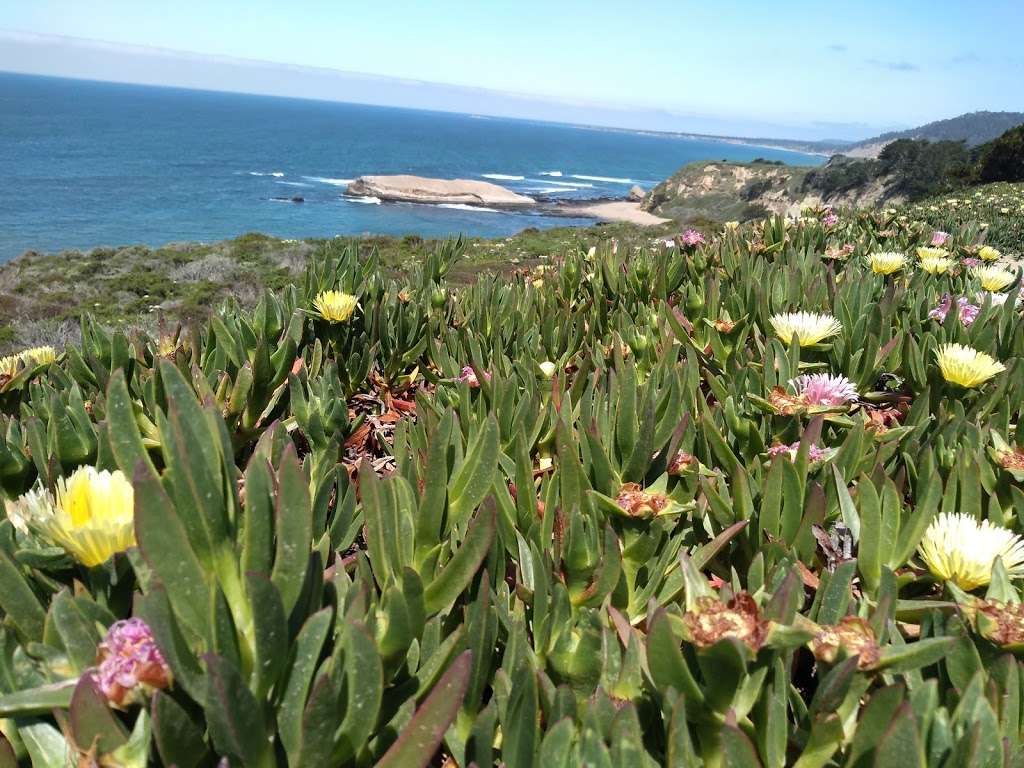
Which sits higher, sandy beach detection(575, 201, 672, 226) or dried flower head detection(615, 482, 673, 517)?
dried flower head detection(615, 482, 673, 517)

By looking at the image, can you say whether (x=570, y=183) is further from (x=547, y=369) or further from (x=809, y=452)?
(x=809, y=452)

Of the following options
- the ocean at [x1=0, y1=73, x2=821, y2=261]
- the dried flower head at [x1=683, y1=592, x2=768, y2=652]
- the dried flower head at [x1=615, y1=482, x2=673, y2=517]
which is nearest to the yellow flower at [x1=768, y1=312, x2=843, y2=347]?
the dried flower head at [x1=615, y1=482, x2=673, y2=517]

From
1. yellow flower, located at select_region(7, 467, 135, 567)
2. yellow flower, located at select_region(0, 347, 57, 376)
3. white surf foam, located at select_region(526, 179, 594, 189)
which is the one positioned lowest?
white surf foam, located at select_region(526, 179, 594, 189)

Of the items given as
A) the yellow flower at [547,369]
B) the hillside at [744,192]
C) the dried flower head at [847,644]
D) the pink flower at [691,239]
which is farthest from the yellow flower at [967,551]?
the hillside at [744,192]

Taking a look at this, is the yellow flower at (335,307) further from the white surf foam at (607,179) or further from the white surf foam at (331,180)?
the white surf foam at (607,179)

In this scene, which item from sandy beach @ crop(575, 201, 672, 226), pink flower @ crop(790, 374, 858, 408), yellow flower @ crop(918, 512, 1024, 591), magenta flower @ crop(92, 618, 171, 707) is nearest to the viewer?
magenta flower @ crop(92, 618, 171, 707)

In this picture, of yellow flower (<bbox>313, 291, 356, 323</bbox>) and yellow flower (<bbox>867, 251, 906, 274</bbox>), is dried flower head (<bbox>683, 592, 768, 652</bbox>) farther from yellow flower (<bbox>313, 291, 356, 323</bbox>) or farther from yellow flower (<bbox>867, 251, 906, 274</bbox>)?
yellow flower (<bbox>867, 251, 906, 274</bbox>)

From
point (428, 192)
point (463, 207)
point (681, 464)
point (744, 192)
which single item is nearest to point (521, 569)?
point (681, 464)
